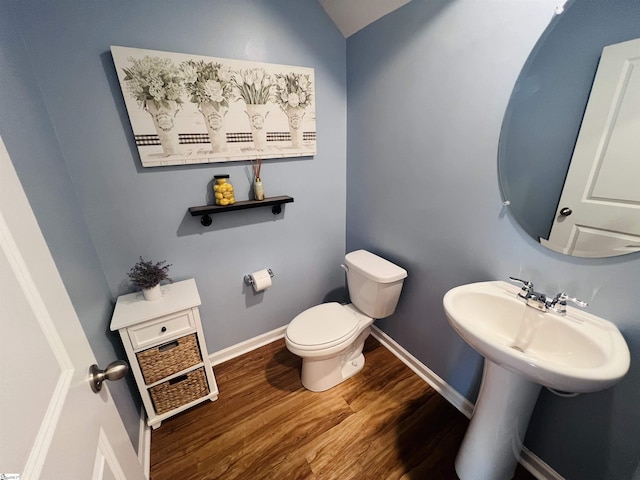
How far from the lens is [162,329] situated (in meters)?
1.28

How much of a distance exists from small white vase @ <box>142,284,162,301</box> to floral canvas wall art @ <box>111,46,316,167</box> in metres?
0.63

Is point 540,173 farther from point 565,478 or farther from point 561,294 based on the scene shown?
point 565,478

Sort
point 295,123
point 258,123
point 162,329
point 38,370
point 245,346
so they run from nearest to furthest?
point 38,370, point 162,329, point 258,123, point 295,123, point 245,346

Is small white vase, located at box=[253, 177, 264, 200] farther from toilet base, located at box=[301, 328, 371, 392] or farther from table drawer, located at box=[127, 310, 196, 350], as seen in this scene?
toilet base, located at box=[301, 328, 371, 392]

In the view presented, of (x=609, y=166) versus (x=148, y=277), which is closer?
(x=609, y=166)

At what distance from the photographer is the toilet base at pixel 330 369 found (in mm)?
1551

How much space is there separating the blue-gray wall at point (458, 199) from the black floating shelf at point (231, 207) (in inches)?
23.9

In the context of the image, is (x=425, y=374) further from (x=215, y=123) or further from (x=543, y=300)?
(x=215, y=123)

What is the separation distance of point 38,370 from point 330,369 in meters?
1.41

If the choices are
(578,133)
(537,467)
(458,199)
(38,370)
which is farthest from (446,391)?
(38,370)

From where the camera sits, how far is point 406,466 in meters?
1.23

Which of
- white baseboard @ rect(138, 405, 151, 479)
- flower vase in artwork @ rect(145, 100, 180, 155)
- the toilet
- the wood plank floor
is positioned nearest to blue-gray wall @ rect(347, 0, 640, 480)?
the toilet

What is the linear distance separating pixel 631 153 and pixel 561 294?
1.63ft

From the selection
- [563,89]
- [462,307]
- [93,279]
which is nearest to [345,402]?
[462,307]
